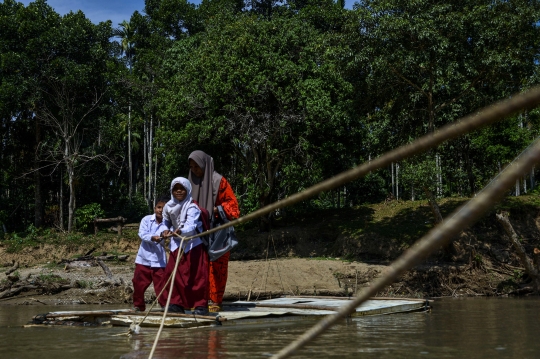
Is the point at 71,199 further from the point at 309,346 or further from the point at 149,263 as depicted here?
the point at 309,346

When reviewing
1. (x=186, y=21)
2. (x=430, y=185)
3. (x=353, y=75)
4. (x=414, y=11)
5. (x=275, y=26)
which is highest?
(x=186, y=21)

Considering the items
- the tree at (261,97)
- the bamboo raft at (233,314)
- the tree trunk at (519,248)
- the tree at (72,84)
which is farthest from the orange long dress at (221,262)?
the tree at (72,84)

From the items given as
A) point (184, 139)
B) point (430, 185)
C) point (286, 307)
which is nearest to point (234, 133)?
point (184, 139)

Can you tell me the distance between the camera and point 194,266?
7.10 meters

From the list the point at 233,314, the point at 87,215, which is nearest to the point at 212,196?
the point at 233,314

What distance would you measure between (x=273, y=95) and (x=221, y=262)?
13.5 meters

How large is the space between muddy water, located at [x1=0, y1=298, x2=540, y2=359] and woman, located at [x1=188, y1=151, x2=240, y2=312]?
1.29 meters

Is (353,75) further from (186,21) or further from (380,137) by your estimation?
(186,21)

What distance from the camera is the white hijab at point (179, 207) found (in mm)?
7184

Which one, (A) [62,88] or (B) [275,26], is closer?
(B) [275,26]

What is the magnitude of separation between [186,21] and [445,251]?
21.4 meters

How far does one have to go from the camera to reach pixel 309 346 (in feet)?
16.9

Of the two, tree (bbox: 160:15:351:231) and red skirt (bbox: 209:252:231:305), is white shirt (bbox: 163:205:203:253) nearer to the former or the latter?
red skirt (bbox: 209:252:231:305)

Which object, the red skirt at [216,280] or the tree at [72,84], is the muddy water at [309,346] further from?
the tree at [72,84]
